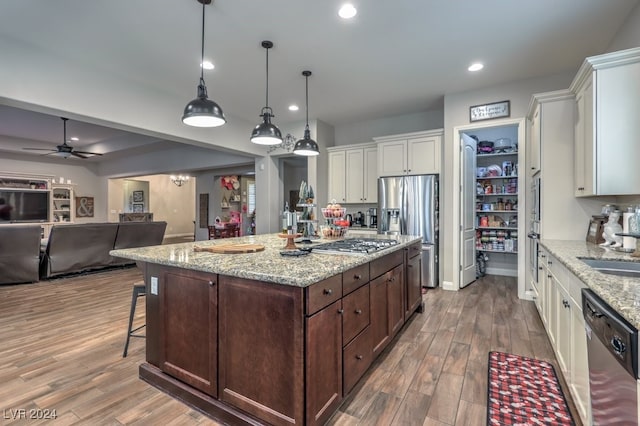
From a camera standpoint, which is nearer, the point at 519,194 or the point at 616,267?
the point at 616,267

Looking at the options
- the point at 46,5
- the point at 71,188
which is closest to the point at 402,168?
the point at 46,5

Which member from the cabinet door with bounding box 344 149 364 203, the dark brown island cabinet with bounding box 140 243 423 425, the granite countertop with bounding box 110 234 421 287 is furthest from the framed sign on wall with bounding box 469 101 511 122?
the dark brown island cabinet with bounding box 140 243 423 425

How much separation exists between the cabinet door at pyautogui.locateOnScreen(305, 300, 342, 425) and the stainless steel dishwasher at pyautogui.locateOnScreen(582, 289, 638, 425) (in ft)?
3.77

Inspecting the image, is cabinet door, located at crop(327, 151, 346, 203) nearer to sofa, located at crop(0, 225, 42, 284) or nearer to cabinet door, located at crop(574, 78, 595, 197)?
cabinet door, located at crop(574, 78, 595, 197)

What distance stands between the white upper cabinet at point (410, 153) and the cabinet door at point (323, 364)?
3.64 m

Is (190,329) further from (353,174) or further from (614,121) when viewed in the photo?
(353,174)

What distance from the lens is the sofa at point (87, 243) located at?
5121mm

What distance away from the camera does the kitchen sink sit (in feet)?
6.18

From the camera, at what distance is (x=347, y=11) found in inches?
102

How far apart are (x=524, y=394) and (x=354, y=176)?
418 cm

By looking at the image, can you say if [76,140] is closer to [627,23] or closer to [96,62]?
[96,62]

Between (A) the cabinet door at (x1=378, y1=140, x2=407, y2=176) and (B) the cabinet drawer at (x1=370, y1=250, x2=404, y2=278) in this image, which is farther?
(A) the cabinet door at (x1=378, y1=140, x2=407, y2=176)

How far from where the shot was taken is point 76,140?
26.2 feet

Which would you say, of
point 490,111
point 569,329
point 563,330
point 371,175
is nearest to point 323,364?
point 569,329
